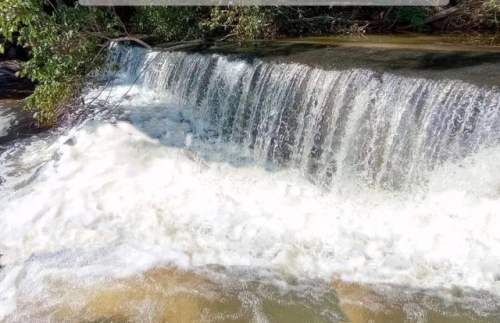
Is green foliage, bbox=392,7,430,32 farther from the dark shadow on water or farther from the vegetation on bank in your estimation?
the dark shadow on water

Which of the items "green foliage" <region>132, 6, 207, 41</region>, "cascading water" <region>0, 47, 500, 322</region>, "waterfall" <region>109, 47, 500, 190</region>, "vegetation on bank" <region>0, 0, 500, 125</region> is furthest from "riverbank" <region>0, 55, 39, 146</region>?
"waterfall" <region>109, 47, 500, 190</region>

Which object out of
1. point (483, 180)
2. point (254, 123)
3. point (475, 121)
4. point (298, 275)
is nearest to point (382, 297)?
point (298, 275)

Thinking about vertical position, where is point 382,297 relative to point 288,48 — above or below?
below

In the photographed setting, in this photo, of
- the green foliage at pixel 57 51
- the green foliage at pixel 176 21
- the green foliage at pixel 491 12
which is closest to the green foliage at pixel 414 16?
the green foliage at pixel 491 12

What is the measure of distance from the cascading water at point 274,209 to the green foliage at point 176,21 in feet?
7.67

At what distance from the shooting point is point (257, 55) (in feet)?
20.9

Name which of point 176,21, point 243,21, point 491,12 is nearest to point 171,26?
point 176,21

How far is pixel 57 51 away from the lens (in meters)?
6.71

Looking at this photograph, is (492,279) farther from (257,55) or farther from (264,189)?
(257,55)

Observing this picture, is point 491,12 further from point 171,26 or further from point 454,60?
point 171,26

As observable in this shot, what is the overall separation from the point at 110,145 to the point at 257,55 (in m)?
2.58

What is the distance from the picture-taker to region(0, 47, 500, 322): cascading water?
3.45 m

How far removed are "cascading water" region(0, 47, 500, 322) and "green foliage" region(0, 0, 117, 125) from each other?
2.72 feet

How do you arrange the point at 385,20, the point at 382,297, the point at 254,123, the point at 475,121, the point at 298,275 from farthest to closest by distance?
1. the point at 385,20
2. the point at 254,123
3. the point at 475,121
4. the point at 298,275
5. the point at 382,297
